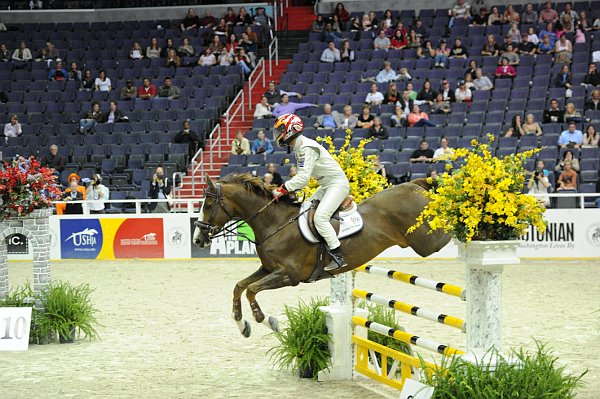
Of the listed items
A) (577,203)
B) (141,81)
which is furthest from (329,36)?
(577,203)

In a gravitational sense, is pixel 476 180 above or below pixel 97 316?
above

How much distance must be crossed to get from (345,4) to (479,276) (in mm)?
23506

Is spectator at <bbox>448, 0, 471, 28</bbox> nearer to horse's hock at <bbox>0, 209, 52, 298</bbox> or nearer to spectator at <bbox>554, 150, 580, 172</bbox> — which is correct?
spectator at <bbox>554, 150, 580, 172</bbox>

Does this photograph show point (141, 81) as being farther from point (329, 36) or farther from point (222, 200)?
point (222, 200)

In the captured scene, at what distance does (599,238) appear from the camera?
1762cm

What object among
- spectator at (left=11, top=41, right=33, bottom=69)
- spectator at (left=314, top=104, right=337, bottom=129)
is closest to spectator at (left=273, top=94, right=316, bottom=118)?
spectator at (left=314, top=104, right=337, bottom=129)

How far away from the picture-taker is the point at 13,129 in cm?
2477

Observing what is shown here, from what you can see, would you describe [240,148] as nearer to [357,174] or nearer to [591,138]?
[591,138]

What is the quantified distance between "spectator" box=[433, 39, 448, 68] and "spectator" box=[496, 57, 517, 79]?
4.68 feet

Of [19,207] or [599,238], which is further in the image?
[599,238]

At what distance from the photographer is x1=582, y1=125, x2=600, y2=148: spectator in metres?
19.6

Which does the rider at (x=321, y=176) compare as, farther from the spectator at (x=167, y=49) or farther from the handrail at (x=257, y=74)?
the spectator at (x=167, y=49)

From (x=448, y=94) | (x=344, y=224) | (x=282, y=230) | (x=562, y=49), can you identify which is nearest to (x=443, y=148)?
(x=448, y=94)

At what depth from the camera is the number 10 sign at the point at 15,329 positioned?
1062 centimetres
